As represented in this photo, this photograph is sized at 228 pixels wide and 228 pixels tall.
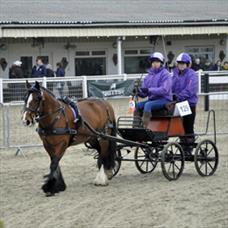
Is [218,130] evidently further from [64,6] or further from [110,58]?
[64,6]

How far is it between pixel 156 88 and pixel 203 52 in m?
24.3

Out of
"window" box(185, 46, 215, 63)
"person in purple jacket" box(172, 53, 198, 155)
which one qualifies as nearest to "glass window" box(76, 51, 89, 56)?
"window" box(185, 46, 215, 63)

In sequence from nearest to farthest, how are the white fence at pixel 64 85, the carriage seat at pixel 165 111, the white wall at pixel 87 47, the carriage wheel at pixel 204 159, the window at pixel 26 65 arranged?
1. the carriage seat at pixel 165 111
2. the carriage wheel at pixel 204 159
3. the white fence at pixel 64 85
4. the white wall at pixel 87 47
5. the window at pixel 26 65

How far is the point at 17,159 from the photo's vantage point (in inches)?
525

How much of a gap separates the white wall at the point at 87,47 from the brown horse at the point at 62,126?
19.6 meters

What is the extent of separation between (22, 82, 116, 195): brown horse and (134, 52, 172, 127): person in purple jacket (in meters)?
0.63

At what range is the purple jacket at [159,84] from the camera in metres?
10.5

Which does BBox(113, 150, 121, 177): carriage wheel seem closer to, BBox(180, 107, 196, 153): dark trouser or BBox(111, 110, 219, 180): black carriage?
BBox(111, 110, 219, 180): black carriage

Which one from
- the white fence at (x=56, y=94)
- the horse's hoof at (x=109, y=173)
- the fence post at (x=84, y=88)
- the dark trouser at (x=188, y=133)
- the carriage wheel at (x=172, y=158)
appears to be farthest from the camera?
the fence post at (x=84, y=88)

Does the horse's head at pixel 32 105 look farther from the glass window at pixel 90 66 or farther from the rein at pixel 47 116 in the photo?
the glass window at pixel 90 66

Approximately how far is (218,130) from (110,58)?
15.7 m

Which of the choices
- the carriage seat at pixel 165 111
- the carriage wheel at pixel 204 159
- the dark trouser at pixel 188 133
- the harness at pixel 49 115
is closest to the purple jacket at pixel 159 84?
the carriage seat at pixel 165 111

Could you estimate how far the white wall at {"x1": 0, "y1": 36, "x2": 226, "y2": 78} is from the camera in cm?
2978

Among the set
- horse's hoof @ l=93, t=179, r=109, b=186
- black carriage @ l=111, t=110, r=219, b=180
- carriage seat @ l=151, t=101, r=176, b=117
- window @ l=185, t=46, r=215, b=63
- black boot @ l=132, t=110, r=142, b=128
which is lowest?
horse's hoof @ l=93, t=179, r=109, b=186
